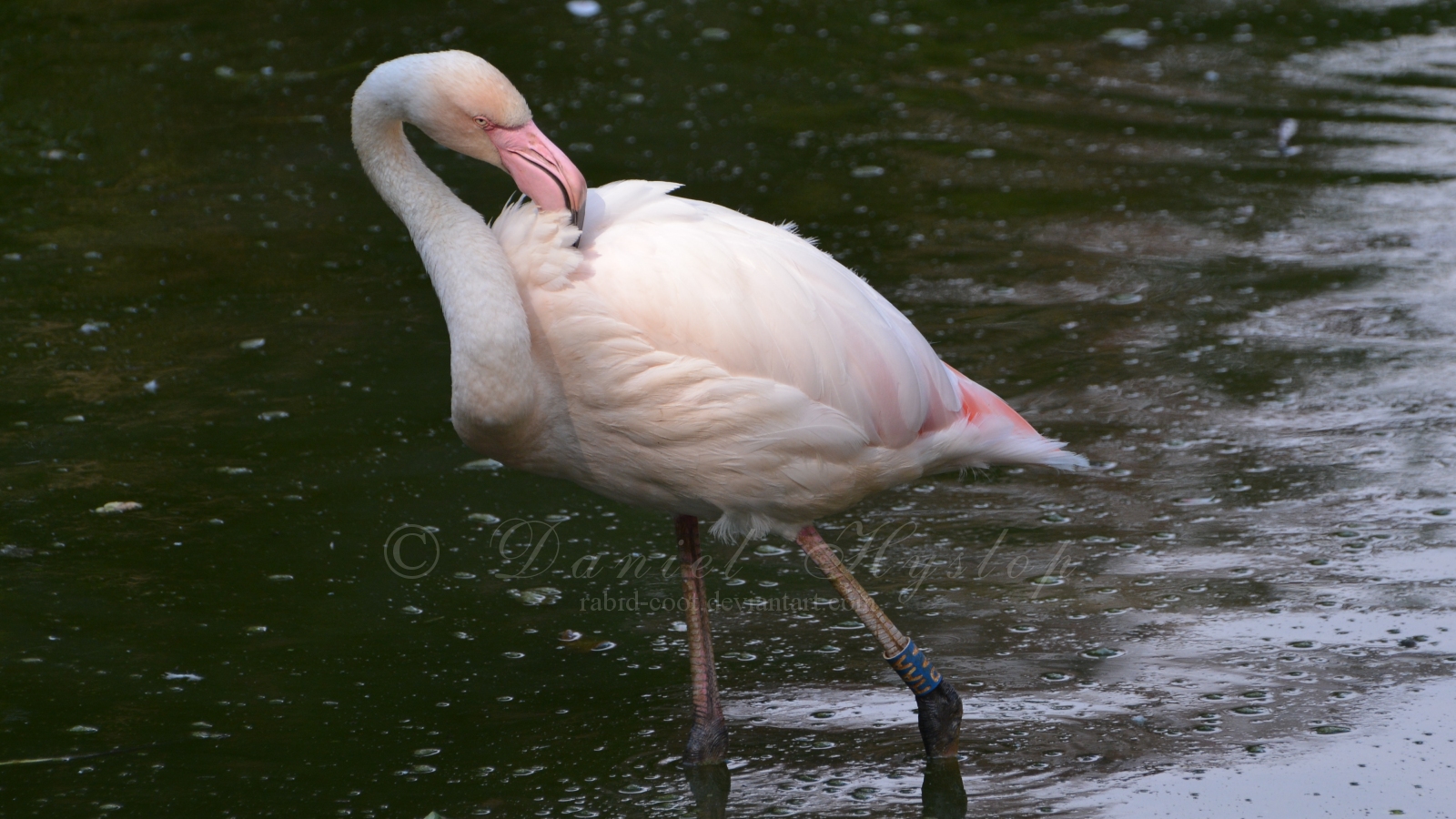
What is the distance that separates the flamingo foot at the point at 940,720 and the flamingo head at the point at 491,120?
4.34 feet

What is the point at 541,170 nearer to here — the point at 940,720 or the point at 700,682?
the point at 700,682

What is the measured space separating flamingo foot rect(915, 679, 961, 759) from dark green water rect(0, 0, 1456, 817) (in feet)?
0.27

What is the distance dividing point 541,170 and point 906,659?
1.36 m

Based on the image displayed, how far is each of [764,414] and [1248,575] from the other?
67.7 inches

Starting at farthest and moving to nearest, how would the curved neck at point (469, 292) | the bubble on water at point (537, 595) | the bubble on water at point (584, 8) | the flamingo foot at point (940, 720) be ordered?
the bubble on water at point (584, 8) → the bubble on water at point (537, 595) → the flamingo foot at point (940, 720) → the curved neck at point (469, 292)

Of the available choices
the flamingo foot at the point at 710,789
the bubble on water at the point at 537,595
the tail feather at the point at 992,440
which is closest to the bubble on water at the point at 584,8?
the bubble on water at the point at 537,595

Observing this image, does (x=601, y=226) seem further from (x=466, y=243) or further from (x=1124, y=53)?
(x=1124, y=53)

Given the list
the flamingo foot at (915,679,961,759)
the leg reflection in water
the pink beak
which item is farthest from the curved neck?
the leg reflection in water

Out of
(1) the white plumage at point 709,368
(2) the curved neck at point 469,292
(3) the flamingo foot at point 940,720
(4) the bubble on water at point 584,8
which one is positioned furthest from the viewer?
(4) the bubble on water at point 584,8

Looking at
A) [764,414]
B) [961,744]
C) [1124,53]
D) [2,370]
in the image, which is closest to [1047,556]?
[961,744]

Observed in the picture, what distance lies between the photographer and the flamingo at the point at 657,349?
122 inches

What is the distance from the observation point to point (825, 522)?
4711 mm

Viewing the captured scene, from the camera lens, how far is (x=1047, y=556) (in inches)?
170

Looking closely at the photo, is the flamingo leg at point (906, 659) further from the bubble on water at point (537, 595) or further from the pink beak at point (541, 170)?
the bubble on water at point (537, 595)
